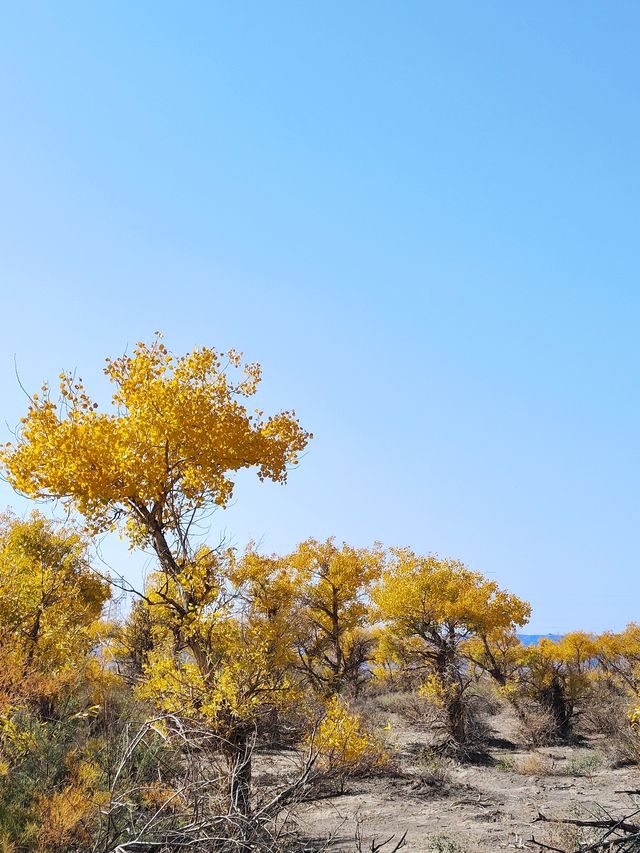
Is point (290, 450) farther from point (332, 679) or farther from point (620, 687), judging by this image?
point (620, 687)

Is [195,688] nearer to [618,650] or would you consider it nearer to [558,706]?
[558,706]

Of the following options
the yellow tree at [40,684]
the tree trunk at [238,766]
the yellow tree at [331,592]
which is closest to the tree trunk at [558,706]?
the yellow tree at [331,592]

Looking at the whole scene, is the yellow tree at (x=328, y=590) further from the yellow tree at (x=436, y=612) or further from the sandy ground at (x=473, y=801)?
the sandy ground at (x=473, y=801)

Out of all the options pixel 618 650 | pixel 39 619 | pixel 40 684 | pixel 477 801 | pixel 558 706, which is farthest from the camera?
pixel 618 650

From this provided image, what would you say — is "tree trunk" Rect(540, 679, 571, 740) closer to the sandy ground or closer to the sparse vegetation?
the sparse vegetation

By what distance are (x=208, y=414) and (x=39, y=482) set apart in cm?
261

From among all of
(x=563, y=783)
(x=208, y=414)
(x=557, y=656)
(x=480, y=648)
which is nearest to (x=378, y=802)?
(x=563, y=783)

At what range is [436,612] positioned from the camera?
22.0 meters

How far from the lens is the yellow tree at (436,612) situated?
20078mm

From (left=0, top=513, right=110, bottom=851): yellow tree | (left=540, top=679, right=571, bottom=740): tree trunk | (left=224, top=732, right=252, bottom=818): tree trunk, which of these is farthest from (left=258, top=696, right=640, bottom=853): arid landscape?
(left=0, top=513, right=110, bottom=851): yellow tree

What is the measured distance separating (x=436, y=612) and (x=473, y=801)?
946 cm

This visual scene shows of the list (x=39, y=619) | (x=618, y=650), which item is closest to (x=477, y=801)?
(x=39, y=619)

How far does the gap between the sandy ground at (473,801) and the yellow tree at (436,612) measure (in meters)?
2.86

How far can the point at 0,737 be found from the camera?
32.9 ft
